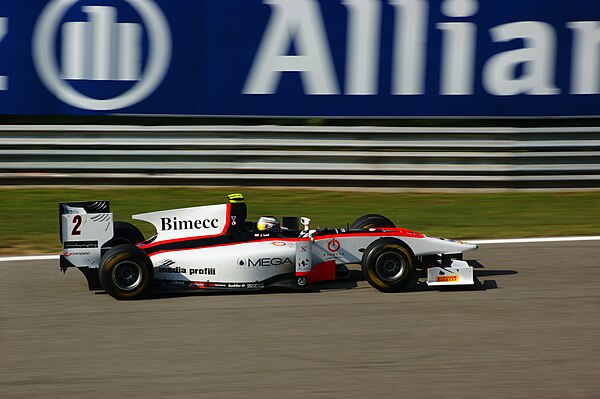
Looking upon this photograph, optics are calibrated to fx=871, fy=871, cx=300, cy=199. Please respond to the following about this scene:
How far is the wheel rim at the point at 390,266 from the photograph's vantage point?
703 centimetres

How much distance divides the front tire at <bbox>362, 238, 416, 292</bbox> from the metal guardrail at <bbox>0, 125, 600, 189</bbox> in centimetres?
499

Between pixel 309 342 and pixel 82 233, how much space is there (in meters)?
2.25

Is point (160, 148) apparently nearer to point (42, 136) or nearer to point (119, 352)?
point (42, 136)

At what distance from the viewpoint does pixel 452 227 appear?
397 inches

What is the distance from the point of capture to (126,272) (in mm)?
6855

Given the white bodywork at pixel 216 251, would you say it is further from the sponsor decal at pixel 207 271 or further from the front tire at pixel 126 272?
the front tire at pixel 126 272

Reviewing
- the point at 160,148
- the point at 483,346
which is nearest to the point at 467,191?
the point at 160,148

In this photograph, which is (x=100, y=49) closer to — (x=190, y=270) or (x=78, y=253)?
(x=78, y=253)

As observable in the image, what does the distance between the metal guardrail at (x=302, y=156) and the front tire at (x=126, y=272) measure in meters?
5.25

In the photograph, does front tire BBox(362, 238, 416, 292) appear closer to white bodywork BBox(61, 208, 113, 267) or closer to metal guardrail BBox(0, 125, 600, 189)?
white bodywork BBox(61, 208, 113, 267)

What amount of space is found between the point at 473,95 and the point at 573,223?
2.39 m

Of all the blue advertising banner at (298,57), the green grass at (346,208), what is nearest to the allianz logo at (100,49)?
the blue advertising banner at (298,57)

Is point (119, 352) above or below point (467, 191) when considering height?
below

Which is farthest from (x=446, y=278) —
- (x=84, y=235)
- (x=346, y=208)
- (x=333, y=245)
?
(x=346, y=208)
